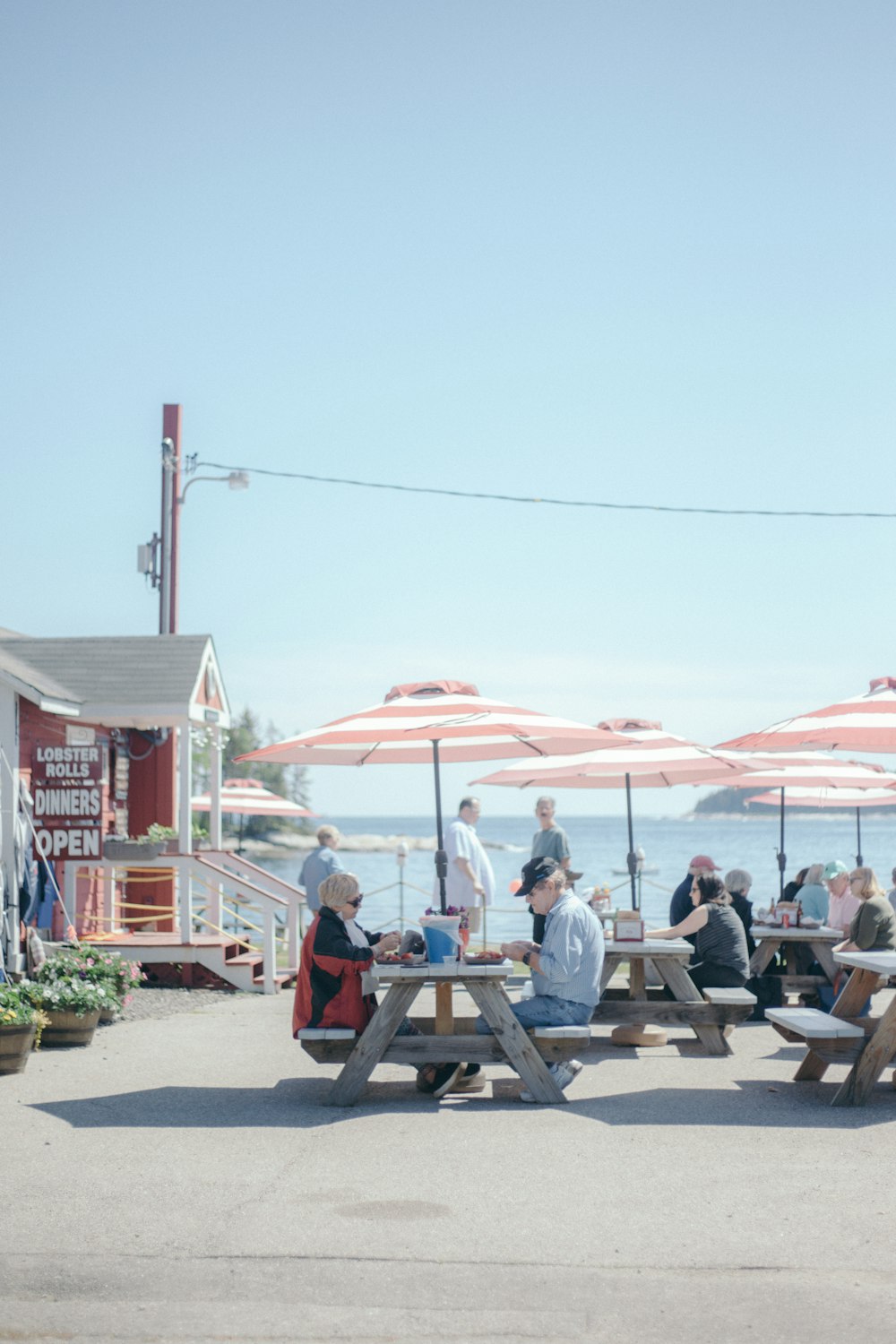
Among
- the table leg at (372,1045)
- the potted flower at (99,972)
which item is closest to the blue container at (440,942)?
the table leg at (372,1045)

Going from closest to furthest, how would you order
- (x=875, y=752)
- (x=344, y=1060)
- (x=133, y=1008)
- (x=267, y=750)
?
1. (x=344, y=1060)
2. (x=267, y=750)
3. (x=875, y=752)
4. (x=133, y=1008)

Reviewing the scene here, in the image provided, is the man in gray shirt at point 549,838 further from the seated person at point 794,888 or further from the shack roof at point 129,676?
the shack roof at point 129,676

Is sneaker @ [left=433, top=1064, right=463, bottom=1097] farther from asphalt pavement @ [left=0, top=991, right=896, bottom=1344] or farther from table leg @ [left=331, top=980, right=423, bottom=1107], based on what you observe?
table leg @ [left=331, top=980, right=423, bottom=1107]

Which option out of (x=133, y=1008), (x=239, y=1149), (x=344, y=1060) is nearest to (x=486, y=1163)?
(x=239, y=1149)

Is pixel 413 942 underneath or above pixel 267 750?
underneath

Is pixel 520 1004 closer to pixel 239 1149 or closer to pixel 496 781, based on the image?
pixel 239 1149

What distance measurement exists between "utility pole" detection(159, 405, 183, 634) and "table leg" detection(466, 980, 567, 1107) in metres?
12.4

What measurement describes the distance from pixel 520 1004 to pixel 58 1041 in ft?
12.3

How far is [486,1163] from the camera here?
6.60 meters

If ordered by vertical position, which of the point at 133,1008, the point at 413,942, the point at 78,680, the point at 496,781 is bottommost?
the point at 133,1008

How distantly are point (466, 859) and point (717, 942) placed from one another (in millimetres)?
3547

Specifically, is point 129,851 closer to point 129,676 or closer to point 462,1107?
point 129,676

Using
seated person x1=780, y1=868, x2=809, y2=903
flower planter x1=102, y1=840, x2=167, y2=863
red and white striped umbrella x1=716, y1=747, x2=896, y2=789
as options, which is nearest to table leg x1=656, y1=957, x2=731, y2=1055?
red and white striped umbrella x1=716, y1=747, x2=896, y2=789

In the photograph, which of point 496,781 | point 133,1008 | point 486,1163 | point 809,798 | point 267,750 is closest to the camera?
point 486,1163
